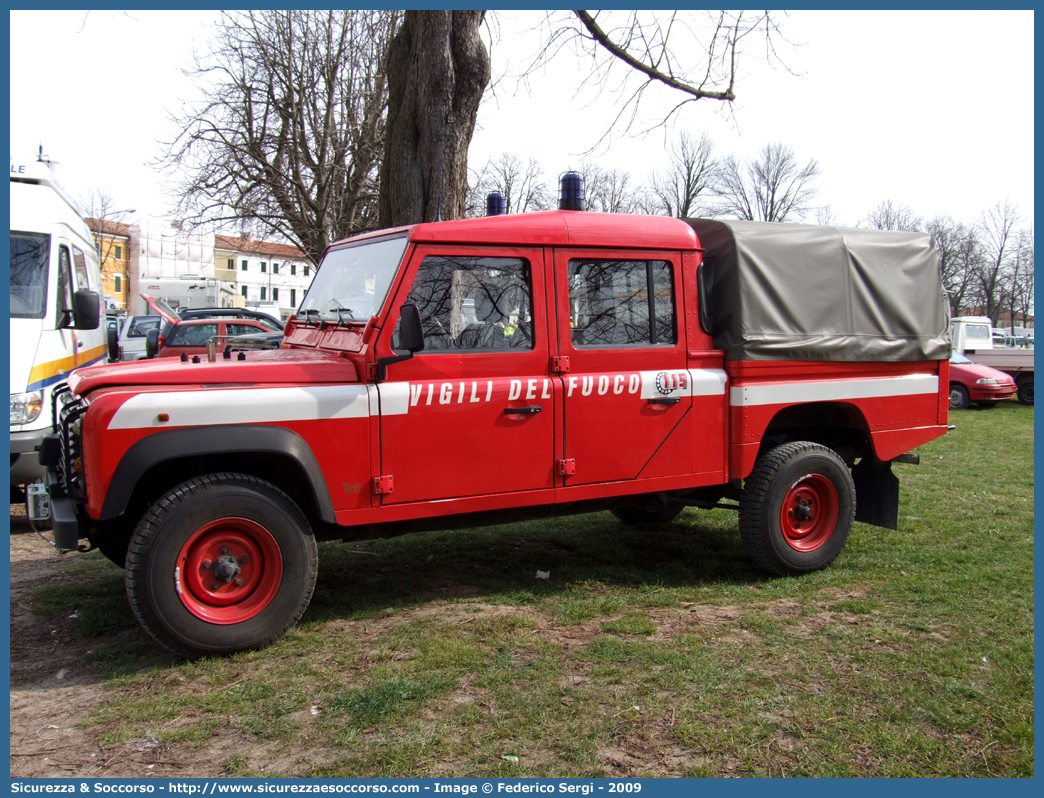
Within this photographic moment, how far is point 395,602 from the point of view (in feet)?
16.8

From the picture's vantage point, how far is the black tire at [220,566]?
4008mm

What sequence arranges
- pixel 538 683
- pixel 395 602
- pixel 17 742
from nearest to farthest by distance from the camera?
pixel 17 742 → pixel 538 683 → pixel 395 602

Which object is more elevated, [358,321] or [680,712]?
[358,321]

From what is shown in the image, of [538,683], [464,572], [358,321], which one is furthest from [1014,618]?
[358,321]

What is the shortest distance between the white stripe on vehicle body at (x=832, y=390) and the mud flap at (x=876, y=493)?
0.59m

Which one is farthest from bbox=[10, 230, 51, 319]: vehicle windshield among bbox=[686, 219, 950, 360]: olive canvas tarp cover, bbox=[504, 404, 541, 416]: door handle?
bbox=[686, 219, 950, 360]: olive canvas tarp cover

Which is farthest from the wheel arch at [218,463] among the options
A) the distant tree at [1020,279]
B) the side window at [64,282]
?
the distant tree at [1020,279]

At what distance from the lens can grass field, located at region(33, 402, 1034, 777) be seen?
3.27m

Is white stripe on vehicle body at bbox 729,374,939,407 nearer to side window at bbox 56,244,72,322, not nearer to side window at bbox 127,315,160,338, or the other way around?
side window at bbox 56,244,72,322

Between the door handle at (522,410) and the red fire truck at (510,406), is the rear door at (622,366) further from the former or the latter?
the door handle at (522,410)

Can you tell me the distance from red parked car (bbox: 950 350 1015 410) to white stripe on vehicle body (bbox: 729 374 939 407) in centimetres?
1407

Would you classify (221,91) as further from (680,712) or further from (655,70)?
(680,712)

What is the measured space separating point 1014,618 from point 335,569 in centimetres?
437

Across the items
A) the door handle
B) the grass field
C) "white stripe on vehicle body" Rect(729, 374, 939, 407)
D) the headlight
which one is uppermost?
"white stripe on vehicle body" Rect(729, 374, 939, 407)
